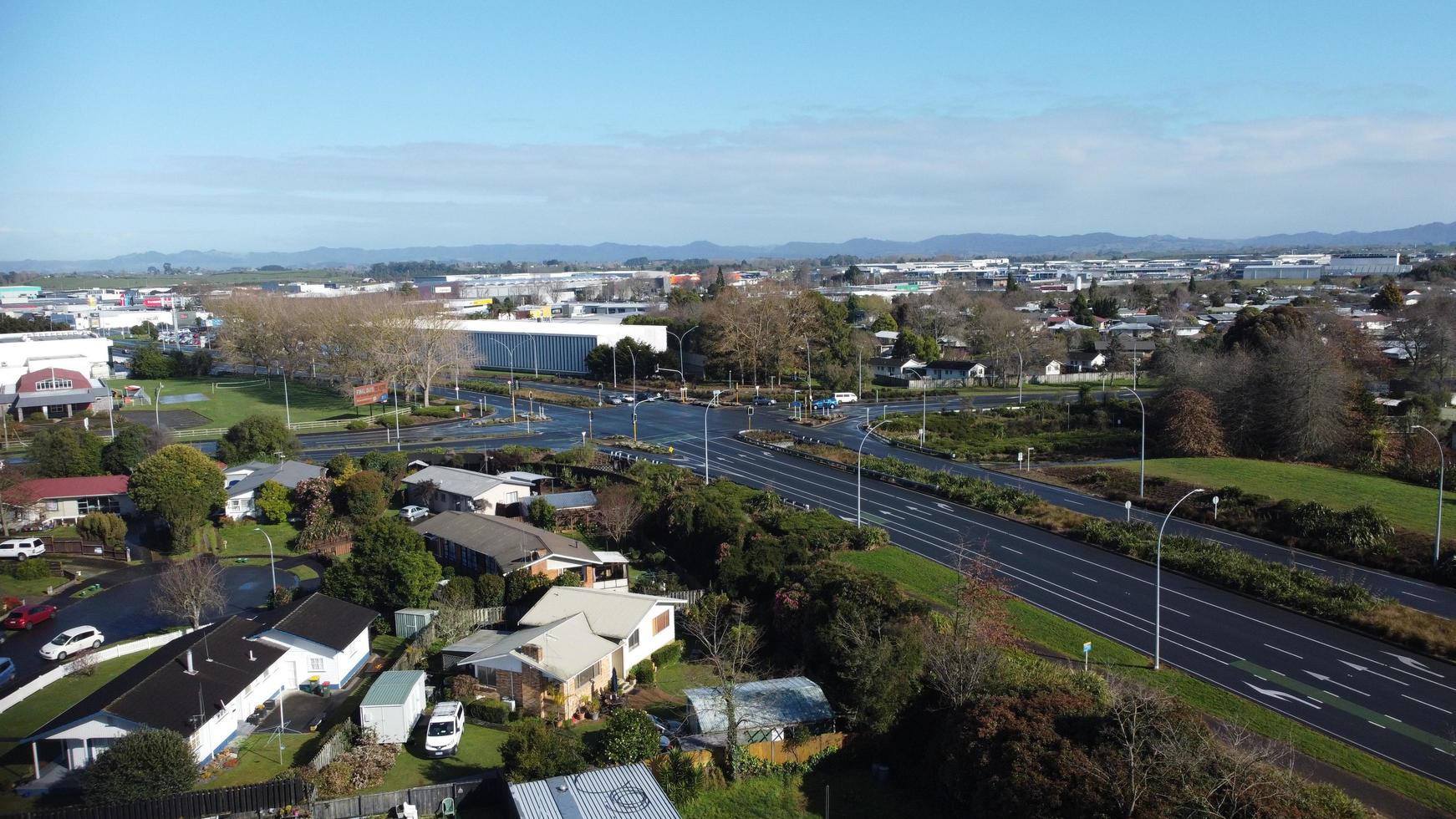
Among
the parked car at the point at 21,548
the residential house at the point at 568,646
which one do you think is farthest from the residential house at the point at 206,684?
the parked car at the point at 21,548

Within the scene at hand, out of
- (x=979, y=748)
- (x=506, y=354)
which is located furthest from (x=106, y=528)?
(x=506, y=354)

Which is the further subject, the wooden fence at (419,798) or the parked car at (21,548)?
the parked car at (21,548)

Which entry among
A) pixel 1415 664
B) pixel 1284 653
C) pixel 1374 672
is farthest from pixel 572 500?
pixel 1415 664

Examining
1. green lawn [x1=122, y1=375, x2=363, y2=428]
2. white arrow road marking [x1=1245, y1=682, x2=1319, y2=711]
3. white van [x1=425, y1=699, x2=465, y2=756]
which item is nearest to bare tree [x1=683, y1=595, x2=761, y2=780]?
white van [x1=425, y1=699, x2=465, y2=756]

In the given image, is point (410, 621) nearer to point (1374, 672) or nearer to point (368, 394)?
point (1374, 672)

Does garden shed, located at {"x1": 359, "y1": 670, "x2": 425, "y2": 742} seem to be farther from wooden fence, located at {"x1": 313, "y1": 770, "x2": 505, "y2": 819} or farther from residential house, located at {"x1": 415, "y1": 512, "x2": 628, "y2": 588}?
residential house, located at {"x1": 415, "y1": 512, "x2": 628, "y2": 588}

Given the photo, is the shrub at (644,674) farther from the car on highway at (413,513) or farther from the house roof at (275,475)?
the house roof at (275,475)
